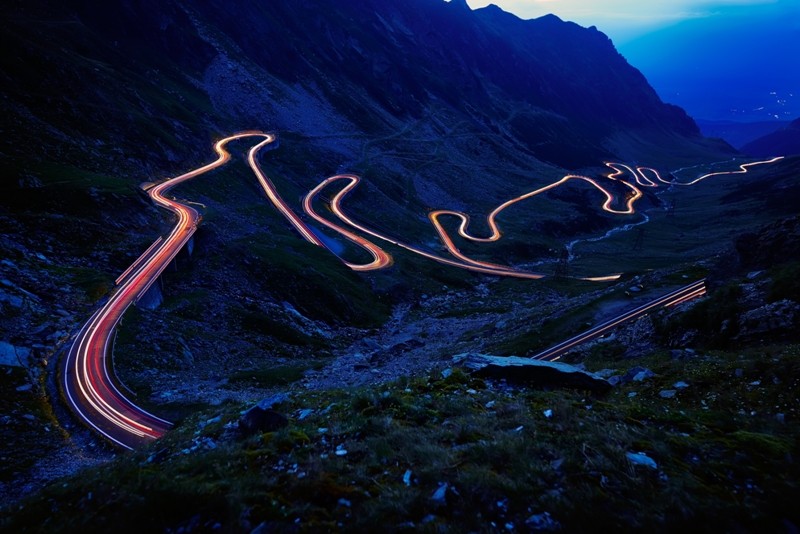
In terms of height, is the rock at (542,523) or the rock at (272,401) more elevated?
the rock at (542,523)

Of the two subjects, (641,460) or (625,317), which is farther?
(625,317)

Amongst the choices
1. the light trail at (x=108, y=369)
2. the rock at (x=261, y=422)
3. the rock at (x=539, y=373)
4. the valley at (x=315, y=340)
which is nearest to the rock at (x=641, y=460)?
the valley at (x=315, y=340)

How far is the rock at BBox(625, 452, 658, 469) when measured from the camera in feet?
28.8

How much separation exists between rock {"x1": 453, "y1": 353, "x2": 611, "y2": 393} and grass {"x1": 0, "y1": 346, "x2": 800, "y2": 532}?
227 centimetres

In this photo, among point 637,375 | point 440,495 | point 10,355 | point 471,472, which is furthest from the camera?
point 10,355

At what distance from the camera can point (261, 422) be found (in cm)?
1279

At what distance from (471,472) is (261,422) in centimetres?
724

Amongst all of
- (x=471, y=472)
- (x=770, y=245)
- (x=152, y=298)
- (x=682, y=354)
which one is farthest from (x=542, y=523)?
(x=152, y=298)

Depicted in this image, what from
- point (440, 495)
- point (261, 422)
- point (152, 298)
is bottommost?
point (152, 298)

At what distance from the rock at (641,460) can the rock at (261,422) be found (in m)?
9.48

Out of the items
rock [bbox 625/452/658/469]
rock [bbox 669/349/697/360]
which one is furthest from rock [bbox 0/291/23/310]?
rock [bbox 669/349/697/360]

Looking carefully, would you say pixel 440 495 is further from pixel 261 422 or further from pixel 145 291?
pixel 145 291

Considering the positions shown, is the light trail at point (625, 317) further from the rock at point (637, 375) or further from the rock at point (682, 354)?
the rock at point (637, 375)

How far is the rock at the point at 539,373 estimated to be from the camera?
15.6m
